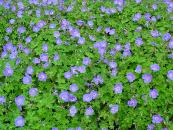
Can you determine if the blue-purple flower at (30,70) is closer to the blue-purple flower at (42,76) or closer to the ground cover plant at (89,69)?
the ground cover plant at (89,69)

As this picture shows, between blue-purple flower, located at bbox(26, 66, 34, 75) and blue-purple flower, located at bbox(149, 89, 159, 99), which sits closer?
blue-purple flower, located at bbox(149, 89, 159, 99)

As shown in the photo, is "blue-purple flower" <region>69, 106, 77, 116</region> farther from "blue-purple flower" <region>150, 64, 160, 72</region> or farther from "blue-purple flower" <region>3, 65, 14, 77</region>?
"blue-purple flower" <region>150, 64, 160, 72</region>

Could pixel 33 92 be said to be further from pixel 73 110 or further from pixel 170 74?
pixel 170 74

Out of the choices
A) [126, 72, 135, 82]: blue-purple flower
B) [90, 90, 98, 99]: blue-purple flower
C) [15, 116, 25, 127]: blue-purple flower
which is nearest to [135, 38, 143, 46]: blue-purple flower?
[126, 72, 135, 82]: blue-purple flower

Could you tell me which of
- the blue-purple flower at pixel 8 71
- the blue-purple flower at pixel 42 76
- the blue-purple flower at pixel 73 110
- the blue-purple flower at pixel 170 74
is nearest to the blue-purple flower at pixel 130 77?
the blue-purple flower at pixel 170 74

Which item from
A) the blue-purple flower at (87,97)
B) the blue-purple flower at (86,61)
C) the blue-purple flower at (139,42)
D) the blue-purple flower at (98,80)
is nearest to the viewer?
the blue-purple flower at (87,97)

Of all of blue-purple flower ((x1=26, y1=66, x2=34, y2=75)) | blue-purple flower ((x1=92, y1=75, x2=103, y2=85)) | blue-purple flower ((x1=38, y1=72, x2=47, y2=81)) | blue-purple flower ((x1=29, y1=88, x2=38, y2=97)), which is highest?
blue-purple flower ((x1=26, y1=66, x2=34, y2=75))

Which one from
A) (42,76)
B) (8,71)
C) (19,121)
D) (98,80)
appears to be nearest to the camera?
(19,121)

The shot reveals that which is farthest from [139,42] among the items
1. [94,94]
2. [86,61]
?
[94,94]

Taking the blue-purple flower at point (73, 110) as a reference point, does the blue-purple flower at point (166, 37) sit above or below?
above
